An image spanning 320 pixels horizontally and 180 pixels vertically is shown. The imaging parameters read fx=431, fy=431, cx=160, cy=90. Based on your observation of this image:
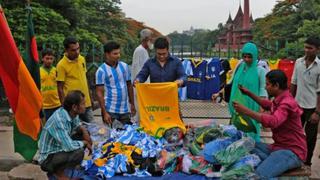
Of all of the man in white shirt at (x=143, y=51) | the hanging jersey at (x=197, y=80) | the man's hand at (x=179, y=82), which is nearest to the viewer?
the man's hand at (x=179, y=82)

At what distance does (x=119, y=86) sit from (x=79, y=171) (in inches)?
52.0

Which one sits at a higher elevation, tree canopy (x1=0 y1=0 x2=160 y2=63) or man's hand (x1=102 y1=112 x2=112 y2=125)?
tree canopy (x1=0 y1=0 x2=160 y2=63)

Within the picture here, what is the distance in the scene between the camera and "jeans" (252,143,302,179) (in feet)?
12.6

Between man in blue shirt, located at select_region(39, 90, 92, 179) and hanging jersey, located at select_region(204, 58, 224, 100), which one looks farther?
hanging jersey, located at select_region(204, 58, 224, 100)

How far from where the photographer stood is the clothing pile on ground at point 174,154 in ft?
13.4

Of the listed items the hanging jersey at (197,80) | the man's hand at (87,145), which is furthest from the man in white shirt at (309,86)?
the hanging jersey at (197,80)

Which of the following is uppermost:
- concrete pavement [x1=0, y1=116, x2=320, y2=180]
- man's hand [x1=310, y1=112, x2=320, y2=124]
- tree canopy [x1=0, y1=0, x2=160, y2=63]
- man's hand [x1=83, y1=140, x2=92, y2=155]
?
tree canopy [x1=0, y1=0, x2=160, y2=63]

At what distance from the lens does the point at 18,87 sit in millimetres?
4070

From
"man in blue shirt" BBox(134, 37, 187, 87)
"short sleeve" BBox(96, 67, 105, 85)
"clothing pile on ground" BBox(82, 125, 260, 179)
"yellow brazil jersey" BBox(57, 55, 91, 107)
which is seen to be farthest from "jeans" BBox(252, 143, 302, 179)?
"yellow brazil jersey" BBox(57, 55, 91, 107)

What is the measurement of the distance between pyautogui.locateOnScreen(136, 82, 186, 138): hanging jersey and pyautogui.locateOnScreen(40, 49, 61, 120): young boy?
1.35m

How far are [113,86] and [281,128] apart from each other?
81.4 inches

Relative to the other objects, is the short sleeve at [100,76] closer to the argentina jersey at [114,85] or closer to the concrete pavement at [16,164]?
the argentina jersey at [114,85]

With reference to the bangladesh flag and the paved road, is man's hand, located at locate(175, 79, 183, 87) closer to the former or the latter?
the paved road

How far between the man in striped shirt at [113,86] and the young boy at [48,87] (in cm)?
89
